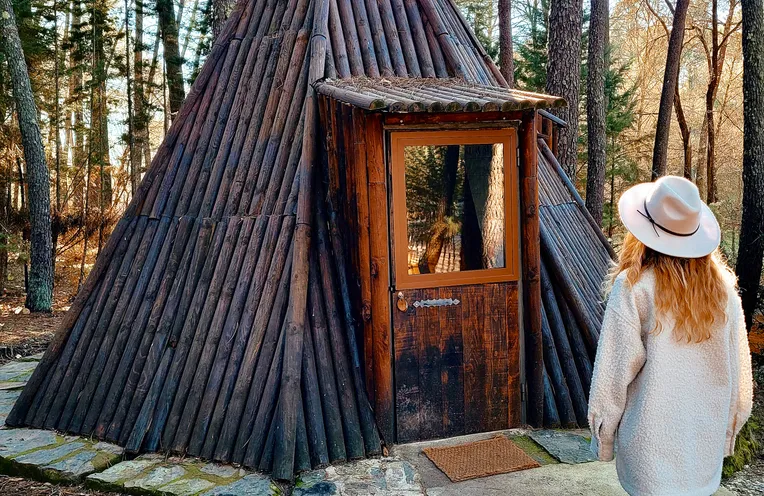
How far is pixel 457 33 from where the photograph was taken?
7320mm

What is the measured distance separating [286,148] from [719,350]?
4.16m

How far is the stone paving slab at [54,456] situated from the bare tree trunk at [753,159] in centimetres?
770

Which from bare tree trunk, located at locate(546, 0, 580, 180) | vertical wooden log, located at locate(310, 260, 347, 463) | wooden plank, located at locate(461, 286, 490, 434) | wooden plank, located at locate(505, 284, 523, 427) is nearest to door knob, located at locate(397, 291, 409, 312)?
wooden plank, located at locate(461, 286, 490, 434)

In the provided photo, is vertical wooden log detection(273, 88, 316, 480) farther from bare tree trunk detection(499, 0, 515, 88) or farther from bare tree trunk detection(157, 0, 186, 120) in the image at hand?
bare tree trunk detection(157, 0, 186, 120)

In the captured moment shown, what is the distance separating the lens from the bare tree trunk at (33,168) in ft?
41.1

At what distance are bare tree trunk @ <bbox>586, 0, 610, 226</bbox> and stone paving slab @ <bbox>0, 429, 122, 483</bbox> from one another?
11308 millimetres

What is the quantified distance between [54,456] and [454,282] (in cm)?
356

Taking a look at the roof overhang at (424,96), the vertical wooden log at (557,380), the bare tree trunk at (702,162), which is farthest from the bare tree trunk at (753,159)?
the bare tree trunk at (702,162)

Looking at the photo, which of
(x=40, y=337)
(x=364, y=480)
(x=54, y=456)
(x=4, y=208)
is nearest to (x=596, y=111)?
(x=40, y=337)

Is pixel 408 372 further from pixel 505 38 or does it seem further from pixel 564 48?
pixel 505 38

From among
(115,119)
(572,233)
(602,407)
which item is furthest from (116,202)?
(602,407)

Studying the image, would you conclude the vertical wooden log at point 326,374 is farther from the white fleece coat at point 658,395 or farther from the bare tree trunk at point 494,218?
the white fleece coat at point 658,395

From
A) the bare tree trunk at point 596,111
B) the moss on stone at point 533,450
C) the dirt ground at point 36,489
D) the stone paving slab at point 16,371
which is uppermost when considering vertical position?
the bare tree trunk at point 596,111

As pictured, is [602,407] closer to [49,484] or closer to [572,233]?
[49,484]
